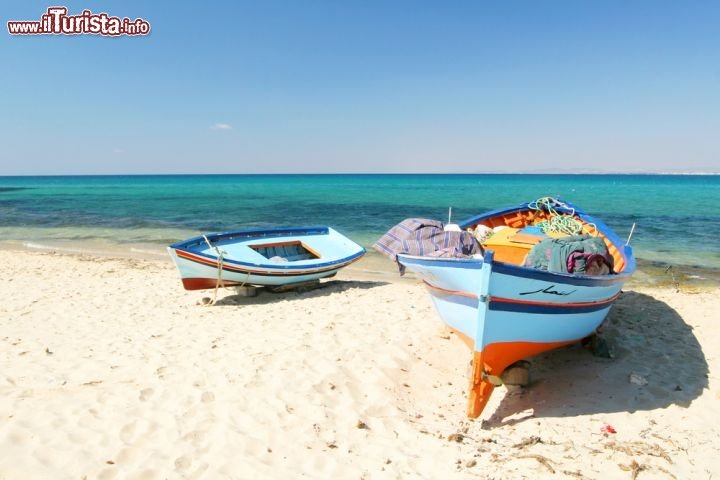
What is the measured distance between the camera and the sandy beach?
3.78m

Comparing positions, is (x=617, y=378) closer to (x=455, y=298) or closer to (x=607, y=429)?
(x=607, y=429)

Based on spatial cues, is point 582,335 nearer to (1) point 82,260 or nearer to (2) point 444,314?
(2) point 444,314

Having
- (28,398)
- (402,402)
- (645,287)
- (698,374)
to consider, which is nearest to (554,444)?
(402,402)

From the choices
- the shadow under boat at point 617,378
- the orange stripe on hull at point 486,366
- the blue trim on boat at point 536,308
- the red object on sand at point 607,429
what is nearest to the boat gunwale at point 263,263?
the shadow under boat at point 617,378

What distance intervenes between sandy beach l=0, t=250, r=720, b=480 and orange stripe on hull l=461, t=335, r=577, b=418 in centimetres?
22

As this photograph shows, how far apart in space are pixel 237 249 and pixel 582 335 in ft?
25.0

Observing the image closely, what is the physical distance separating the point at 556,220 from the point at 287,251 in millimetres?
6735

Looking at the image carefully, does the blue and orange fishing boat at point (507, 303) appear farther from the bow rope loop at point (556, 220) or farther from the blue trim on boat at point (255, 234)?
the blue trim on boat at point (255, 234)

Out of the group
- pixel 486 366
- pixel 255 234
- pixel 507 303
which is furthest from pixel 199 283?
pixel 507 303

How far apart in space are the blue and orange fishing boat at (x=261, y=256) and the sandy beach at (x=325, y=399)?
0.87 metres

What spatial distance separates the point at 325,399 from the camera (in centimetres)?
505

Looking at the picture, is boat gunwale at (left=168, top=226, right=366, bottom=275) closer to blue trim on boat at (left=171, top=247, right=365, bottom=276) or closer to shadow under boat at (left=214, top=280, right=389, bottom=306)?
blue trim on boat at (left=171, top=247, right=365, bottom=276)

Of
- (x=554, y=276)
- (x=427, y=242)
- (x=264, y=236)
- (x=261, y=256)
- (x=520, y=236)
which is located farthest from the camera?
(x=264, y=236)

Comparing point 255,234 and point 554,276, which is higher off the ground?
point 554,276
